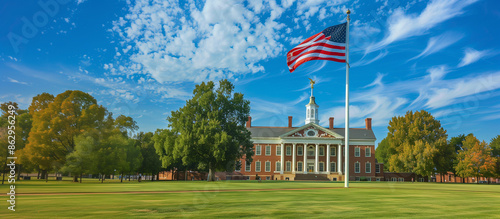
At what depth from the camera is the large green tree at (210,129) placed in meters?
47.7

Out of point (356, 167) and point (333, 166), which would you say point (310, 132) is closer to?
point (333, 166)

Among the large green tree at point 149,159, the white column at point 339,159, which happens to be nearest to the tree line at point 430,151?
the white column at point 339,159

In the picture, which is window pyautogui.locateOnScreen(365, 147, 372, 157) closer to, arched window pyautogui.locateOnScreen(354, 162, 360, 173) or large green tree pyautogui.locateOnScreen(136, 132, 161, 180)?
arched window pyautogui.locateOnScreen(354, 162, 360, 173)

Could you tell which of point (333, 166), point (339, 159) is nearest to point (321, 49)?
point (339, 159)

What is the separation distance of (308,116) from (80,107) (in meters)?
55.4

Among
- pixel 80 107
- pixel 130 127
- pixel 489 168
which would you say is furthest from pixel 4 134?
pixel 489 168

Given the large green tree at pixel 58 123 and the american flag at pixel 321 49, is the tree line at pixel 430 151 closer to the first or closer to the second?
the american flag at pixel 321 49

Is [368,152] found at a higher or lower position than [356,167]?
higher

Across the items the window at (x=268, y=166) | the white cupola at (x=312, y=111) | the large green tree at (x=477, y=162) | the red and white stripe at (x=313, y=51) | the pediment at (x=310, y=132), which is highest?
the white cupola at (x=312, y=111)

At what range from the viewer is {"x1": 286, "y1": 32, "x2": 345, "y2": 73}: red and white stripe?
88.3ft

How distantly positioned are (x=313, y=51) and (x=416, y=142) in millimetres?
50086

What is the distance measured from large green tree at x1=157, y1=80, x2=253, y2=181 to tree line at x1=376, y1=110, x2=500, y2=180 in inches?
1339

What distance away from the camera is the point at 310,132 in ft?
272

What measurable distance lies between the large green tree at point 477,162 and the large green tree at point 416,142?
4.49 metres
